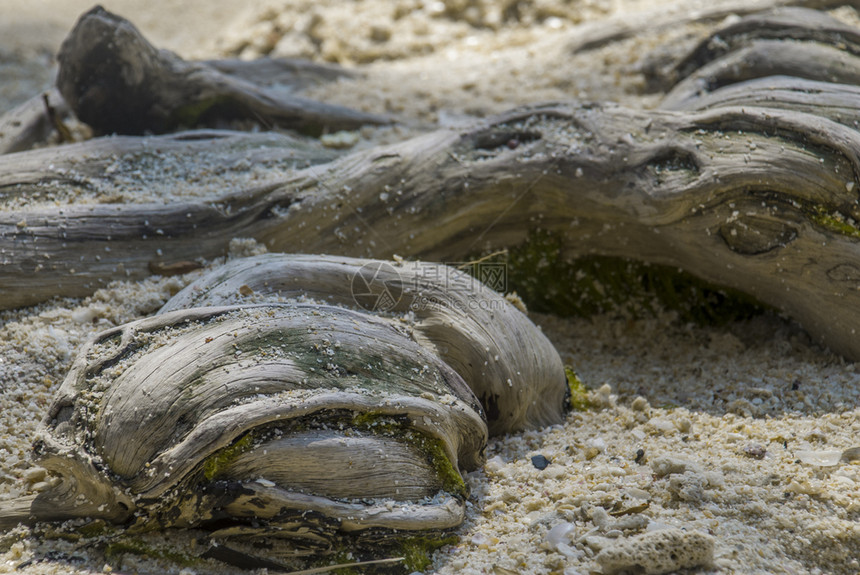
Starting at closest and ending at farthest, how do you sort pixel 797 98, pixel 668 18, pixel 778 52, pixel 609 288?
1. pixel 797 98
2. pixel 609 288
3. pixel 778 52
4. pixel 668 18

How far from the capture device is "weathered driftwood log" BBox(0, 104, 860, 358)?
317cm

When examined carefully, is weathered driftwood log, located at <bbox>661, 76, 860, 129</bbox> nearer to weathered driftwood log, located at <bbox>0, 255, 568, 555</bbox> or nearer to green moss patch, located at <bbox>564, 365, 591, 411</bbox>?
green moss patch, located at <bbox>564, 365, 591, 411</bbox>

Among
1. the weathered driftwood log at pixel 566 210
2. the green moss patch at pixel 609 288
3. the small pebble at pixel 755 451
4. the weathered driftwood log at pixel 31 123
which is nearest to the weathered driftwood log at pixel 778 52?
the weathered driftwood log at pixel 566 210

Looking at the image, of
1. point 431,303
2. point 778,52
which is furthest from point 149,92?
point 778,52

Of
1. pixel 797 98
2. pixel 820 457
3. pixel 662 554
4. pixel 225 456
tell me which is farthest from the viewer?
pixel 797 98

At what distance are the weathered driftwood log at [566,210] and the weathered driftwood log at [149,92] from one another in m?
0.85

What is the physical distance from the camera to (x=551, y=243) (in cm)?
376

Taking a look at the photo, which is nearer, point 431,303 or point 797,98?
point 431,303

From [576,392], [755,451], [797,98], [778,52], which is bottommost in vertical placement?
[576,392]

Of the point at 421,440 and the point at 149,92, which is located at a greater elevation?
the point at 149,92

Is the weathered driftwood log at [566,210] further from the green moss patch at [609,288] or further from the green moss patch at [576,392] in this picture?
the green moss patch at [576,392]

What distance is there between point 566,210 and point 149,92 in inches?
124

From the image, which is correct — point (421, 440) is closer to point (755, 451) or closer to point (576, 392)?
point (576, 392)

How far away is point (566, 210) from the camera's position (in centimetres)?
362
